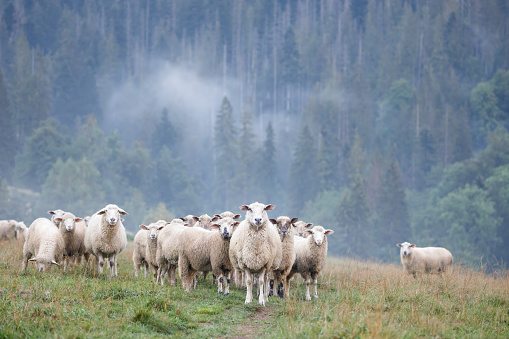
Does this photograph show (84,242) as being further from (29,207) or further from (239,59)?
(239,59)

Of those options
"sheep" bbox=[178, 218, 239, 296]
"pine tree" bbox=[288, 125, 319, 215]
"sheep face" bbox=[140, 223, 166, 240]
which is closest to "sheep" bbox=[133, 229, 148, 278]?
"sheep face" bbox=[140, 223, 166, 240]

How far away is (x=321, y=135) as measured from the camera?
123500mm

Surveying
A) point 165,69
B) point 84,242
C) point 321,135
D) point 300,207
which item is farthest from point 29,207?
point 165,69

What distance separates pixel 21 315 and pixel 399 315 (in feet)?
26.2

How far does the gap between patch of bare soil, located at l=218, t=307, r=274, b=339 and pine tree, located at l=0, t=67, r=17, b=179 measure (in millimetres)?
99433

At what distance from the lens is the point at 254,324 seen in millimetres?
12352

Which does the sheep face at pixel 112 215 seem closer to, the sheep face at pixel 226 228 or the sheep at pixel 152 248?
the sheep at pixel 152 248

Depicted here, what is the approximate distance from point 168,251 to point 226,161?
354 ft

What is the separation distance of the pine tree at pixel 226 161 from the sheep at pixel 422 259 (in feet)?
293

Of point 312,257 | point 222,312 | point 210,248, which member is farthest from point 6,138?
point 222,312

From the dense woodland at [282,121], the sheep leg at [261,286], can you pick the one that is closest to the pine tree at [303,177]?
the dense woodland at [282,121]

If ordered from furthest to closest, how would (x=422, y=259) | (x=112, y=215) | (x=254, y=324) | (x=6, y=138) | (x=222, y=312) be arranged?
(x=6, y=138), (x=422, y=259), (x=112, y=215), (x=222, y=312), (x=254, y=324)

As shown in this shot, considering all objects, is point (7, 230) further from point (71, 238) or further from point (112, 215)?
point (112, 215)

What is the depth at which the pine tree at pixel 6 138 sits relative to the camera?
103938 mm
